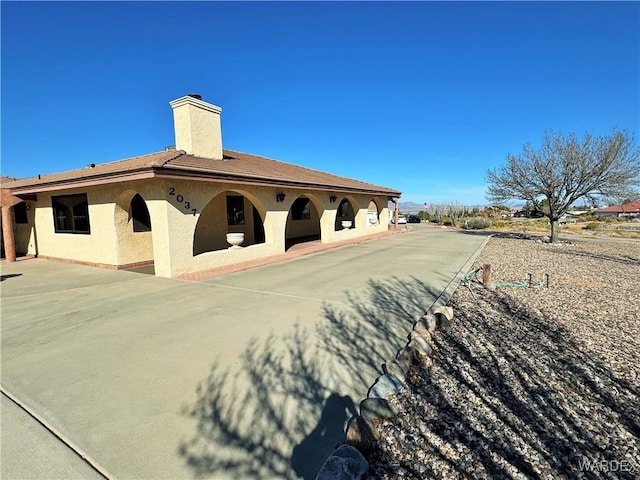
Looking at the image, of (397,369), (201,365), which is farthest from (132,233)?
(397,369)

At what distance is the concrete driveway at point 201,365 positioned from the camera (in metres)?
2.68

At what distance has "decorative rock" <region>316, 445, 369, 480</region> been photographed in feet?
7.48

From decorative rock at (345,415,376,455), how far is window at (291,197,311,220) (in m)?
16.4

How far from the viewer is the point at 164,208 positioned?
863 cm

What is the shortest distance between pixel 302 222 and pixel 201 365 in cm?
1585

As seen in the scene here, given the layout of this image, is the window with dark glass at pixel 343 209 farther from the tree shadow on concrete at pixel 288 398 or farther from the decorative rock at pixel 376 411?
the decorative rock at pixel 376 411

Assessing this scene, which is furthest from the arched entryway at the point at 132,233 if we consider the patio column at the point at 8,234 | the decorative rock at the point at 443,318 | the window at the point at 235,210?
the decorative rock at the point at 443,318

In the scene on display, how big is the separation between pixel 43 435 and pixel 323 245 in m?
13.5

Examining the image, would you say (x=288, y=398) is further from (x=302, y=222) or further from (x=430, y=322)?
(x=302, y=222)

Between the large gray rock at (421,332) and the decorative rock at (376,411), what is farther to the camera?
the large gray rock at (421,332)

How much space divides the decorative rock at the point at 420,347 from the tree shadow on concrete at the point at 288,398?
0.92 feet

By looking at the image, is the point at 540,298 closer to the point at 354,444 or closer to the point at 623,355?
the point at 623,355

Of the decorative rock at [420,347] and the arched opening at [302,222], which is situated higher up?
the arched opening at [302,222]

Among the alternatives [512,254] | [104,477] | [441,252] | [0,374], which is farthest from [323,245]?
[104,477]
